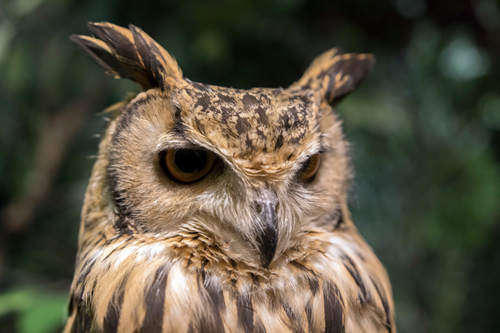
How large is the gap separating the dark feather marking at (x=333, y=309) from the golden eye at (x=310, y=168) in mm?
217

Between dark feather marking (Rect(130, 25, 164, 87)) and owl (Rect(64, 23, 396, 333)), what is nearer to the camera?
owl (Rect(64, 23, 396, 333))

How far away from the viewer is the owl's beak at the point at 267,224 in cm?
82

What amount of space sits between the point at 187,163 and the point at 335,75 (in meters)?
0.48

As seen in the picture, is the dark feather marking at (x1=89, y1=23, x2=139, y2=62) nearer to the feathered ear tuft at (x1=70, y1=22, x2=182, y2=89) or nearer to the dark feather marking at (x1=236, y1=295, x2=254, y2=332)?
the feathered ear tuft at (x1=70, y1=22, x2=182, y2=89)

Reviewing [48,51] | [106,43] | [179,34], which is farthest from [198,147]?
[48,51]

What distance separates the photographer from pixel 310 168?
950 mm

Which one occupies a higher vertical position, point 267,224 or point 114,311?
point 267,224

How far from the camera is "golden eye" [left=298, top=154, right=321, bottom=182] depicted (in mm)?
926

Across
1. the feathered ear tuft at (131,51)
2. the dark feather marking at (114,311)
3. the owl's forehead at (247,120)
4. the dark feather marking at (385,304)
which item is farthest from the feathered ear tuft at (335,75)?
the dark feather marking at (114,311)

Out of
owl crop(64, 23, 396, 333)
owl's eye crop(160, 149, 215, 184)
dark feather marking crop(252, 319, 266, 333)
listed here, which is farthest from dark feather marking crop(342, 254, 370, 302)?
owl's eye crop(160, 149, 215, 184)

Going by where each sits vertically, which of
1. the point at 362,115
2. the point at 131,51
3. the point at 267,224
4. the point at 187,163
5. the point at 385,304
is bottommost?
the point at 385,304

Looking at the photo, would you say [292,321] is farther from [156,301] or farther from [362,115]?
[362,115]

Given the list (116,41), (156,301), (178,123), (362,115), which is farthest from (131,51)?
(362,115)

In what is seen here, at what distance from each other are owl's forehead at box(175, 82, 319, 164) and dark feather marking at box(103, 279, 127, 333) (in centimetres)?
34
